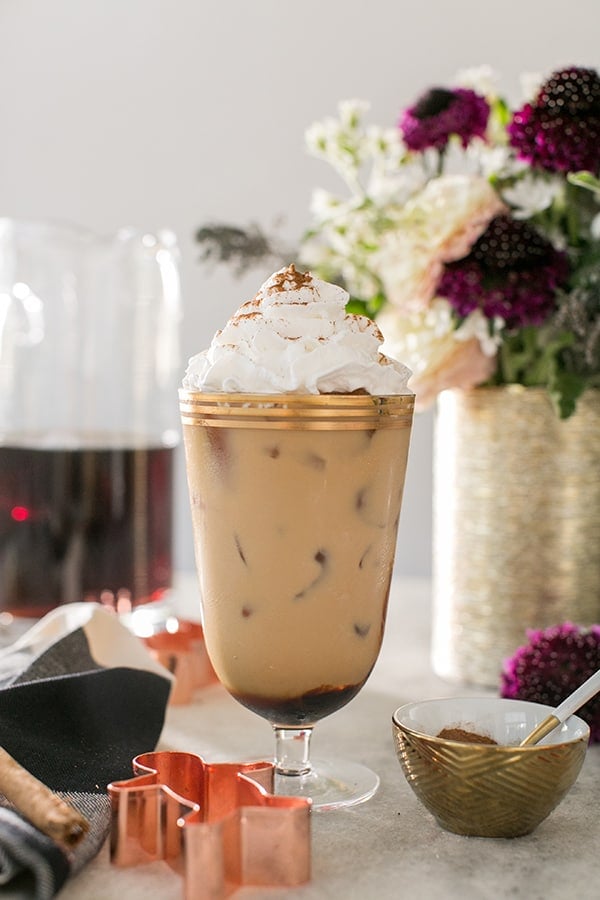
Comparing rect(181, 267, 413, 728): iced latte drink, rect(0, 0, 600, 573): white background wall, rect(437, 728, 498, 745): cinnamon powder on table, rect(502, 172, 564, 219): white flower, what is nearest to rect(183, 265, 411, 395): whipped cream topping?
rect(181, 267, 413, 728): iced latte drink

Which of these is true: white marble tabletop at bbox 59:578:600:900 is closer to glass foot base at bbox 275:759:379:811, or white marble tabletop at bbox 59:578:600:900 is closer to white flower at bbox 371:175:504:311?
glass foot base at bbox 275:759:379:811

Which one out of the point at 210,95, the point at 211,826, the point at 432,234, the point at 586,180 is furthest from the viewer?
the point at 210,95

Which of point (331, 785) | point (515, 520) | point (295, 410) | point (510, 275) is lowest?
point (331, 785)

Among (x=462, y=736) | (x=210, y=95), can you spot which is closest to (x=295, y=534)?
(x=462, y=736)

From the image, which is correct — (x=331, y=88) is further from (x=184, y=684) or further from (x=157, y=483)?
(x=184, y=684)

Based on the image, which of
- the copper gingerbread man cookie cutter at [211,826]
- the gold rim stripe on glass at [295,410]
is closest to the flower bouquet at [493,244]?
the gold rim stripe on glass at [295,410]

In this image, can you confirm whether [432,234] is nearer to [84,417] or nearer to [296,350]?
[296,350]
